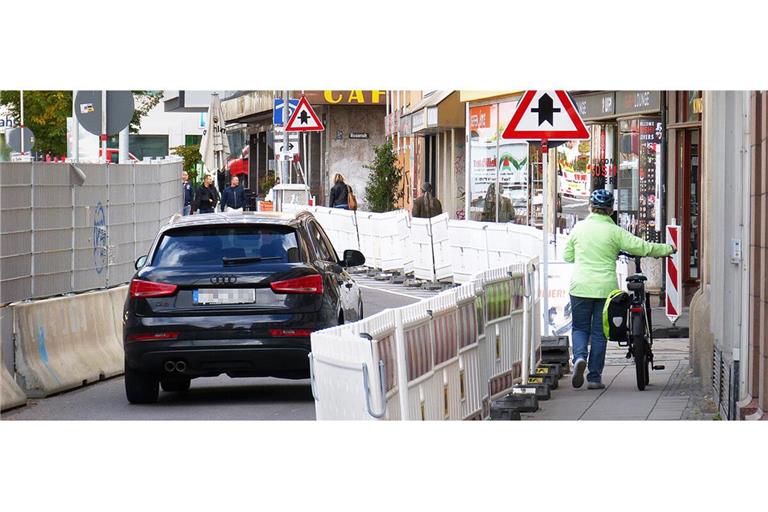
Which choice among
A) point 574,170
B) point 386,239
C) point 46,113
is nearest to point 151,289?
point 386,239

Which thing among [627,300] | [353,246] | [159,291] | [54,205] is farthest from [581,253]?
[353,246]

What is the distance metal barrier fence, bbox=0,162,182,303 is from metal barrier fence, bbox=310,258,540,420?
4126 millimetres

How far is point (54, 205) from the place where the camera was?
613 inches

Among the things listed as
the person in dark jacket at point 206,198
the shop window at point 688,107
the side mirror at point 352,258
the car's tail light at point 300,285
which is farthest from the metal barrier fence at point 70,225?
the person in dark jacket at point 206,198

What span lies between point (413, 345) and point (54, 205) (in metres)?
6.42

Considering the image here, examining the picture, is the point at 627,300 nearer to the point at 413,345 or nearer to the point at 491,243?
the point at 413,345

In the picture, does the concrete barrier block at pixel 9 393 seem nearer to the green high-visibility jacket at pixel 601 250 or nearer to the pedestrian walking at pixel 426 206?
the green high-visibility jacket at pixel 601 250

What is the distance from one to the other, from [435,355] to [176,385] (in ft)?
16.0

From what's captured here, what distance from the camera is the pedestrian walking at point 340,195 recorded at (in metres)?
38.2

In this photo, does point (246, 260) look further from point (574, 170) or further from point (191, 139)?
point (191, 139)

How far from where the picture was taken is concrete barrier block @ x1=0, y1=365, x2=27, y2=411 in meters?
13.2

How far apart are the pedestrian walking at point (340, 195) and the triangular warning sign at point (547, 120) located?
73.1 feet

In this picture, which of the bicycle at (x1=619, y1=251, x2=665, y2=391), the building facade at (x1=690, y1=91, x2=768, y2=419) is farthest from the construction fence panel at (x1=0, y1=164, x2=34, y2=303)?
the building facade at (x1=690, y1=91, x2=768, y2=419)
